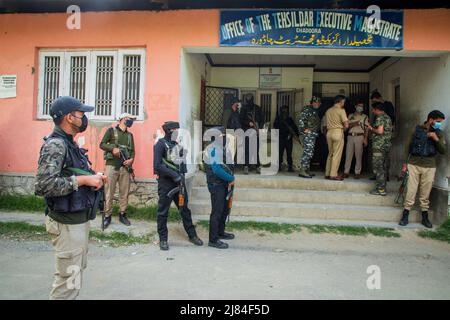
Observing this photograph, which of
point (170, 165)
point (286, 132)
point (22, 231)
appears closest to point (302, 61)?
point (286, 132)

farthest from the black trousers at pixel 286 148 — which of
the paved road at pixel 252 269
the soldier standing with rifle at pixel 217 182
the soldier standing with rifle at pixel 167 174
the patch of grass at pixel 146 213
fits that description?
the soldier standing with rifle at pixel 167 174

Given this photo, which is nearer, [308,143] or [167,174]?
[167,174]

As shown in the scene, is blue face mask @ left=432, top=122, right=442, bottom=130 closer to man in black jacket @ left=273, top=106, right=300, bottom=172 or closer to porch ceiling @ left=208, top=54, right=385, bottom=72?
man in black jacket @ left=273, top=106, right=300, bottom=172

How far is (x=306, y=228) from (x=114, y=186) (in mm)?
3459

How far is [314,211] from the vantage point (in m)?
6.47

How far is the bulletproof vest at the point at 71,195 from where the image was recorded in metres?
2.64

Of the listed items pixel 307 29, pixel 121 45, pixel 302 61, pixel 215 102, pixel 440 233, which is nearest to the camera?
pixel 440 233

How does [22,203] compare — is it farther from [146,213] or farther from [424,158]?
[424,158]

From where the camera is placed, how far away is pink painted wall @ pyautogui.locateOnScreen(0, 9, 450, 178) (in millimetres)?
6215

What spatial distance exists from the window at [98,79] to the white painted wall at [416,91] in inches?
225

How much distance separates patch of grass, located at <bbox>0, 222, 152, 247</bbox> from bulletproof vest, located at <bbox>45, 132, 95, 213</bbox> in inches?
111

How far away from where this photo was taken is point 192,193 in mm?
6930

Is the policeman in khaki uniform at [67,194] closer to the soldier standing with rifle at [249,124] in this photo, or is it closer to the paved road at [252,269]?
the paved road at [252,269]

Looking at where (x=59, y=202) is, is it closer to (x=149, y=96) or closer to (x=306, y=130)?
(x=149, y=96)
